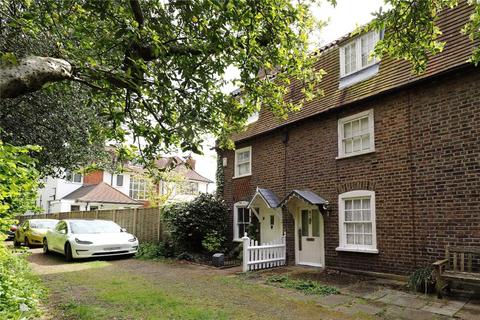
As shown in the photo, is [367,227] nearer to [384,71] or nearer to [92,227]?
[384,71]

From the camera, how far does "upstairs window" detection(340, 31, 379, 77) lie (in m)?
10.5

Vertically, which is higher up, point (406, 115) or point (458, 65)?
point (458, 65)

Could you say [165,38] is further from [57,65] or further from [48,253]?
[48,253]

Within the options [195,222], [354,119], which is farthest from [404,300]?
[195,222]

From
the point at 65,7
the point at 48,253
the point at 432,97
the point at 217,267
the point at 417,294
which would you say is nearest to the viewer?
the point at 65,7

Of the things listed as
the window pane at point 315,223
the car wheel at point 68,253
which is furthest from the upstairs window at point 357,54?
the car wheel at point 68,253

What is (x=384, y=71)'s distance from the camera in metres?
9.98

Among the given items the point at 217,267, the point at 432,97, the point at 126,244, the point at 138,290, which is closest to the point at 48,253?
the point at 126,244

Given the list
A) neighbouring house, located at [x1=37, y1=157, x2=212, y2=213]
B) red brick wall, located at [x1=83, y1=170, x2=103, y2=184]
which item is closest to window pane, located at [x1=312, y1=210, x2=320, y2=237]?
neighbouring house, located at [x1=37, y1=157, x2=212, y2=213]

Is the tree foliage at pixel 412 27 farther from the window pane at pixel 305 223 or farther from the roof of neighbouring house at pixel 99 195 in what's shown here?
the roof of neighbouring house at pixel 99 195

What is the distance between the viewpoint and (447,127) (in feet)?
27.6

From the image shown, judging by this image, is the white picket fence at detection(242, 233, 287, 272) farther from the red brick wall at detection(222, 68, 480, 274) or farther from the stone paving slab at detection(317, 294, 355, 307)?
the stone paving slab at detection(317, 294, 355, 307)

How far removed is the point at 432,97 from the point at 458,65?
0.98m

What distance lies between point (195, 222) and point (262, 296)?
635 centimetres
